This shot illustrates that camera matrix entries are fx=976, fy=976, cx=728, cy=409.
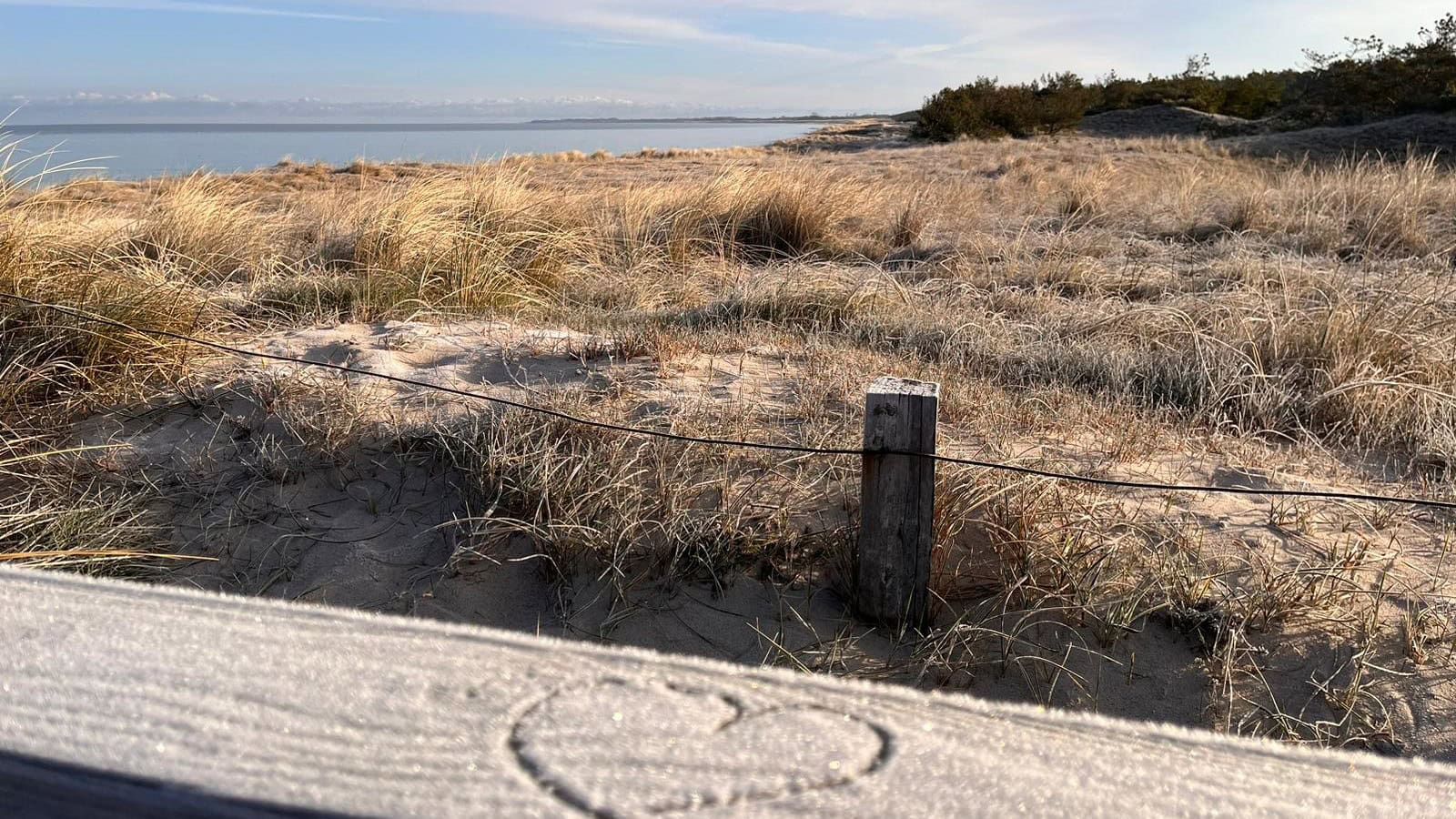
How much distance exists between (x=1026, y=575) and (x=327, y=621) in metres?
2.25

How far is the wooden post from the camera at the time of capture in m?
2.19

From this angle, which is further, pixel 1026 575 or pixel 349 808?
pixel 1026 575

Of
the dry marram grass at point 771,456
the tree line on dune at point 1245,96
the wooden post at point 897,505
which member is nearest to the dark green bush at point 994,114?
the tree line on dune at point 1245,96

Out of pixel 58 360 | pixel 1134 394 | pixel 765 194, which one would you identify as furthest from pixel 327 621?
pixel 765 194

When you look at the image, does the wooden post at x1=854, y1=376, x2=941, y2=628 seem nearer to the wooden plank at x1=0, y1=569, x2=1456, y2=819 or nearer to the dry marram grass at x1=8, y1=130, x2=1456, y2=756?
the dry marram grass at x1=8, y1=130, x2=1456, y2=756

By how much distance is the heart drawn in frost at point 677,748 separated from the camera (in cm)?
43

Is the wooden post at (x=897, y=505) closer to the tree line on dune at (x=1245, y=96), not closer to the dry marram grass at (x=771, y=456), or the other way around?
the dry marram grass at (x=771, y=456)

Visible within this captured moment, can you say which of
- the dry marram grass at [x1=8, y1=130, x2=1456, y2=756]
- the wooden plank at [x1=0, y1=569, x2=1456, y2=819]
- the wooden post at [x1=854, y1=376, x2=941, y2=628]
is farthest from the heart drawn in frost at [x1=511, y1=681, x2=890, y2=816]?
Answer: the dry marram grass at [x1=8, y1=130, x2=1456, y2=756]

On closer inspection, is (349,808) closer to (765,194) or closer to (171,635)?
(171,635)

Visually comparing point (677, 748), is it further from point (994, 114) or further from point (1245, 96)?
point (1245, 96)

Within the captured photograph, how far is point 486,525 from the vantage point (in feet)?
9.24

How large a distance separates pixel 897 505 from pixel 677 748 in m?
1.90

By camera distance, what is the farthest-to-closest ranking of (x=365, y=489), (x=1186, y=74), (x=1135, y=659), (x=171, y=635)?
(x=1186, y=74)
(x=365, y=489)
(x=1135, y=659)
(x=171, y=635)

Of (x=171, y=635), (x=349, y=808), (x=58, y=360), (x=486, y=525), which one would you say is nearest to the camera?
(x=349, y=808)
